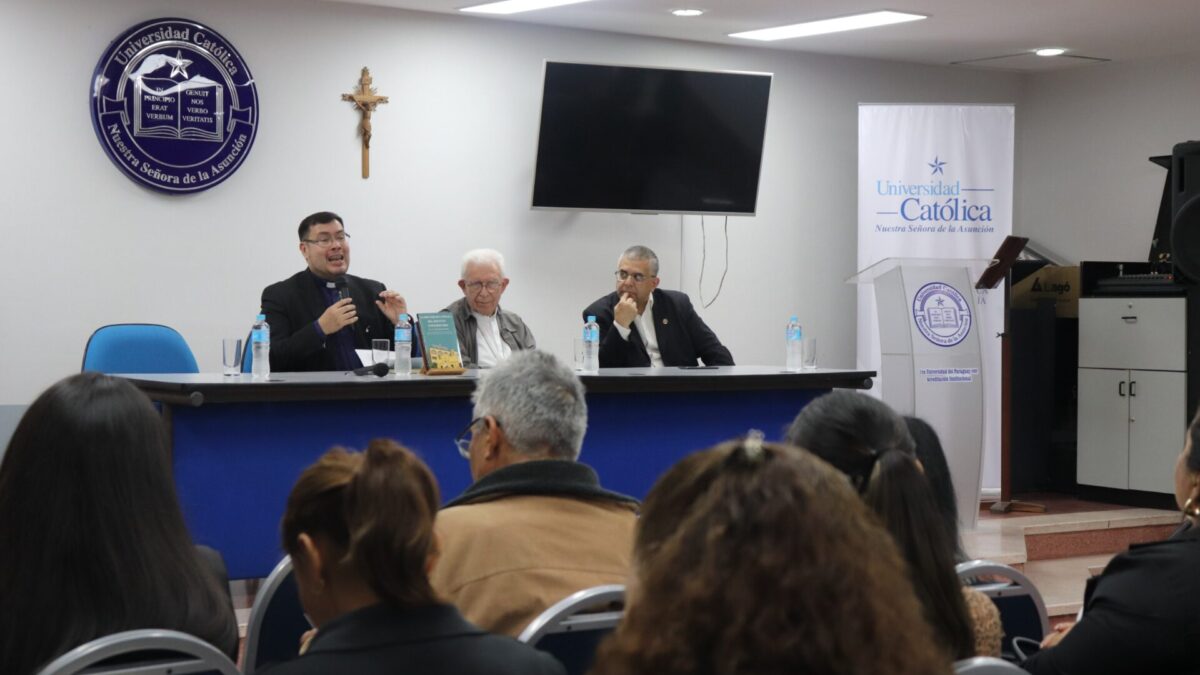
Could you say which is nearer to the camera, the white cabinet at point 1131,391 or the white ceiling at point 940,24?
the white ceiling at point 940,24

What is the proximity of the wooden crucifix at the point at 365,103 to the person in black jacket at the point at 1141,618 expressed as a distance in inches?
206

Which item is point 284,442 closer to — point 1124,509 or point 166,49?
point 166,49

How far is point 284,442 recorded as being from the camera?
14.8 ft

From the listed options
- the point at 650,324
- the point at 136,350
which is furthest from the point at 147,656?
the point at 650,324

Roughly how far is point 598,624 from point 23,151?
5.00 metres

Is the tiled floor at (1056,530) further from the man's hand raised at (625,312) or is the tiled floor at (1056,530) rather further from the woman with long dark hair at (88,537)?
the woman with long dark hair at (88,537)

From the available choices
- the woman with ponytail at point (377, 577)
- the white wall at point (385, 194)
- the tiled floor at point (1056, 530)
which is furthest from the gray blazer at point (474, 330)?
the woman with ponytail at point (377, 577)

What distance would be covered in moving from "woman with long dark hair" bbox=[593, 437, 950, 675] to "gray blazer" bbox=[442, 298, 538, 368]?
192 inches

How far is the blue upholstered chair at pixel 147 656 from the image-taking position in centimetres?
172

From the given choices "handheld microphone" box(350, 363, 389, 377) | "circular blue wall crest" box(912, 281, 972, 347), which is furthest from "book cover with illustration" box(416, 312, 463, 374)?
"circular blue wall crest" box(912, 281, 972, 347)

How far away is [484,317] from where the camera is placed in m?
5.89

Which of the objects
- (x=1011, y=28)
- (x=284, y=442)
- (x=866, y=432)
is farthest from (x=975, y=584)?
(x=1011, y=28)

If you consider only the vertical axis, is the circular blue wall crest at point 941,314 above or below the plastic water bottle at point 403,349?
above

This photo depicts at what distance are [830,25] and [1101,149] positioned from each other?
7.91ft
